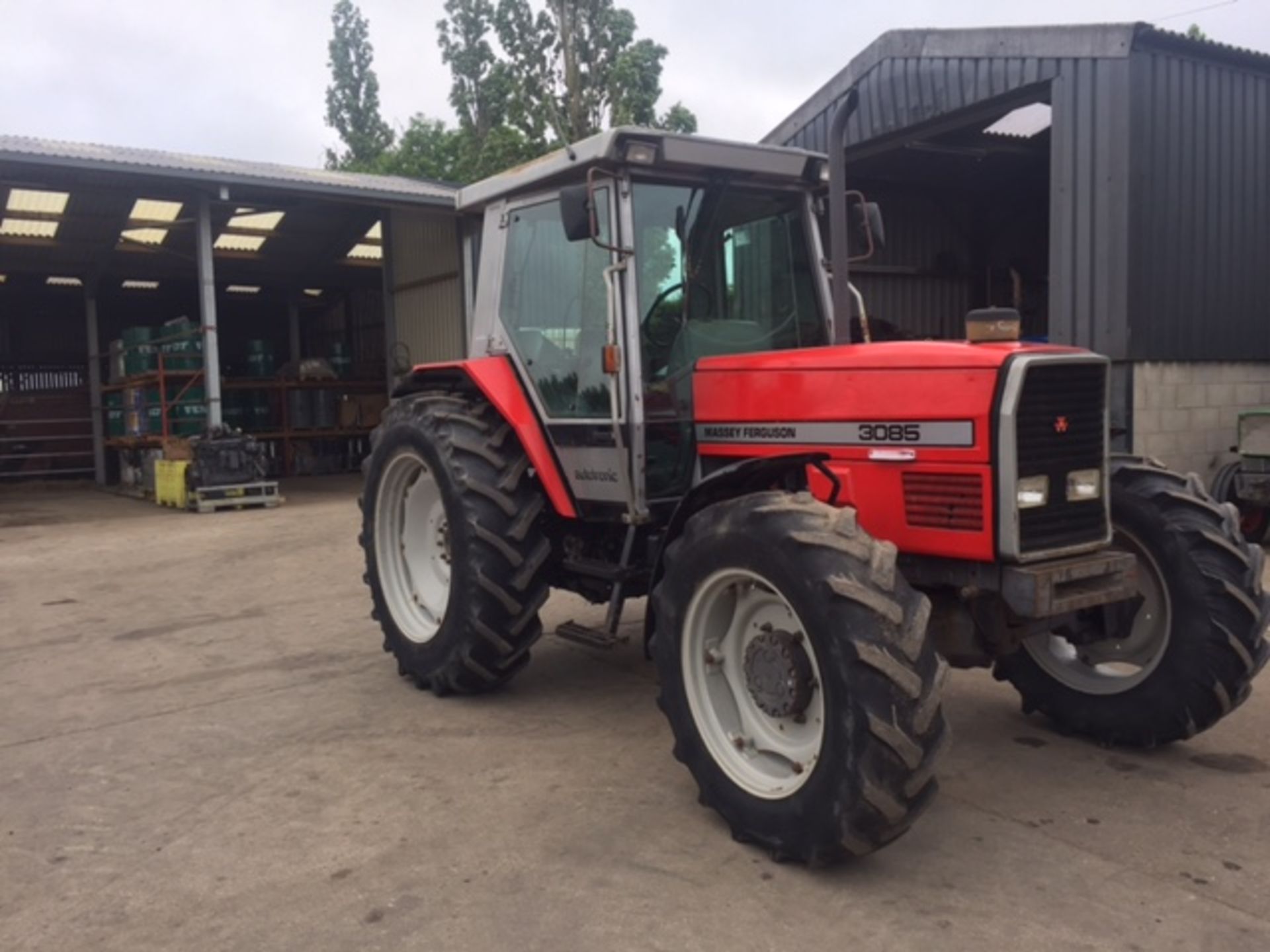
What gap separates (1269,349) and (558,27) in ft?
91.7

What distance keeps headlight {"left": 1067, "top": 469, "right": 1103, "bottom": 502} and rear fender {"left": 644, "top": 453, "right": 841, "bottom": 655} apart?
0.75m

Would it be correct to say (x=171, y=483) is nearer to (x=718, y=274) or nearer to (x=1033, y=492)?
(x=718, y=274)

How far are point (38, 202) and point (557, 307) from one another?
14857 mm

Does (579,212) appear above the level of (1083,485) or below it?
above

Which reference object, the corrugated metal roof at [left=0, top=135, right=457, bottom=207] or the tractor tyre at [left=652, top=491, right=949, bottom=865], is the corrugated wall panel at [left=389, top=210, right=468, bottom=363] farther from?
the tractor tyre at [left=652, top=491, right=949, bottom=865]

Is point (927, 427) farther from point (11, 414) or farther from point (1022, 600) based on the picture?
point (11, 414)

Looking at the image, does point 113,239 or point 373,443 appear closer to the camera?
point 373,443

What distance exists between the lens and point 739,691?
3.62m

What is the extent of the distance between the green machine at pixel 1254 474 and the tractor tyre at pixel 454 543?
6518 mm

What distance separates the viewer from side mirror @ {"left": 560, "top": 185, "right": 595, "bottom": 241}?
4086 millimetres

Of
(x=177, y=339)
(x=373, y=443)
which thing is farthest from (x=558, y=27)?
(x=373, y=443)

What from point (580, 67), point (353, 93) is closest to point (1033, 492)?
point (580, 67)

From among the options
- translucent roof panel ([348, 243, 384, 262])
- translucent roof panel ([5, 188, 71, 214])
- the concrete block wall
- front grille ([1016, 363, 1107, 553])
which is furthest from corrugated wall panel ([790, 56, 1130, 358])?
translucent roof panel ([348, 243, 384, 262])

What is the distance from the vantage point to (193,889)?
3260mm
